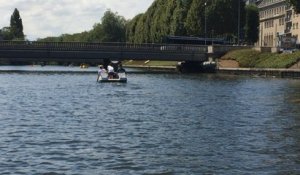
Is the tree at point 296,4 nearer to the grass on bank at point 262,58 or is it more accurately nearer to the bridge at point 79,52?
the grass on bank at point 262,58

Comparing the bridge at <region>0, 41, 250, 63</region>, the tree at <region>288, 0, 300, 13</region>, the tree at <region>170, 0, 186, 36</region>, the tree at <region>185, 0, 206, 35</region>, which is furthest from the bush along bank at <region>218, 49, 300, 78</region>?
the tree at <region>170, 0, 186, 36</region>

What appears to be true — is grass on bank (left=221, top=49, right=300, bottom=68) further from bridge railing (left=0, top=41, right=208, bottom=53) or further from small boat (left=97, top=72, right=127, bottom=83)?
small boat (left=97, top=72, right=127, bottom=83)

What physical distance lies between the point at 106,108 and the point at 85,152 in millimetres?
23799

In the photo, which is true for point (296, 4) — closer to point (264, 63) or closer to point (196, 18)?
point (264, 63)

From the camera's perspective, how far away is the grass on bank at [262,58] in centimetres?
13288

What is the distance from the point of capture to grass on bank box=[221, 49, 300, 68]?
5231 inches

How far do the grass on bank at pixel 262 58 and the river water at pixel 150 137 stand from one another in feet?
234

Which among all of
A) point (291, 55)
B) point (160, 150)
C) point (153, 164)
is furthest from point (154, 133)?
point (291, 55)

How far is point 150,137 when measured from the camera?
36.5 m

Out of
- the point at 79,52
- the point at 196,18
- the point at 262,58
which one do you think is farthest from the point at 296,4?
the point at 196,18

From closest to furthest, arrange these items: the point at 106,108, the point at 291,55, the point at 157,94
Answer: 1. the point at 106,108
2. the point at 157,94
3. the point at 291,55

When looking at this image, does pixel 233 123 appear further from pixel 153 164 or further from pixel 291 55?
pixel 291 55

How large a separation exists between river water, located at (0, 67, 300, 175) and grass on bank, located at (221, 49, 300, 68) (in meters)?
71.4

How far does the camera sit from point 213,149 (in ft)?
106
